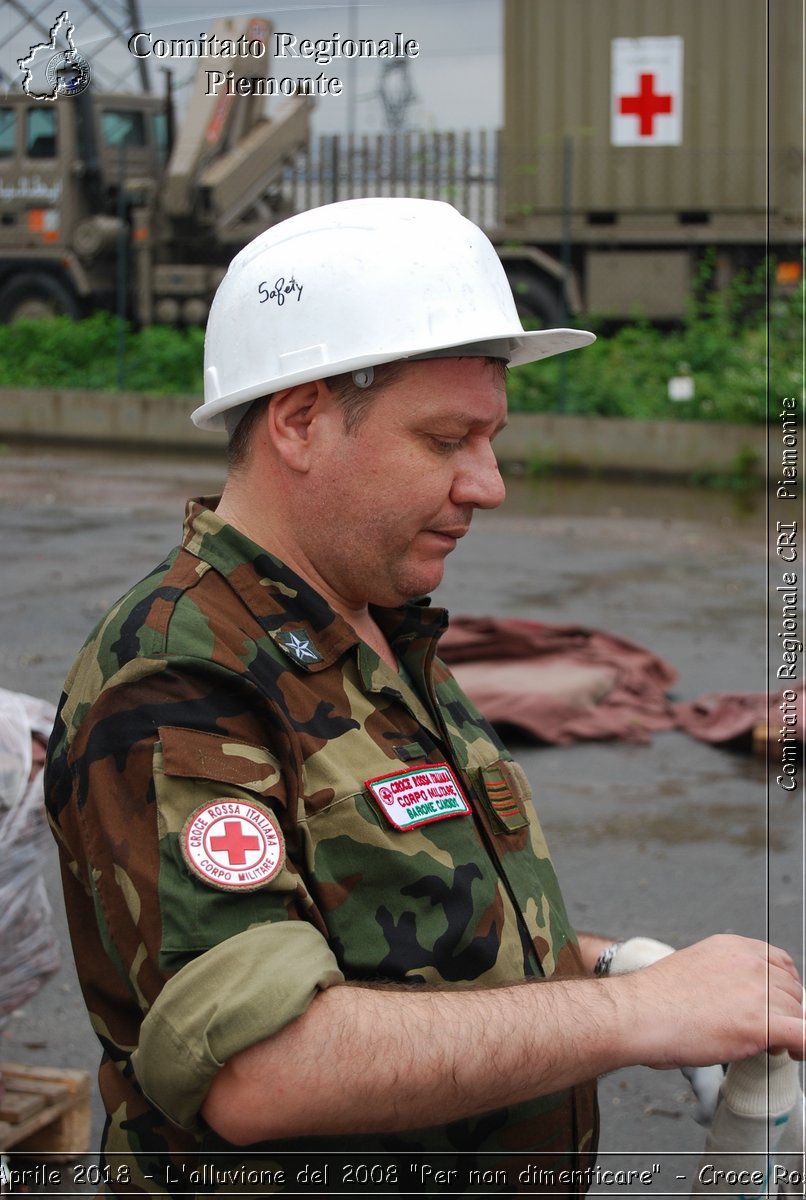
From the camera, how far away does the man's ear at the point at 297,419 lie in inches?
73.4

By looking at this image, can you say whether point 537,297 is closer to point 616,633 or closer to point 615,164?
point 615,164

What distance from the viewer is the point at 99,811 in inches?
63.1

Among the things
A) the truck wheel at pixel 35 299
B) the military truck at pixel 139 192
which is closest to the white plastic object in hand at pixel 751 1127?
the military truck at pixel 139 192

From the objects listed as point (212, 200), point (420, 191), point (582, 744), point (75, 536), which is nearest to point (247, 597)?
point (582, 744)

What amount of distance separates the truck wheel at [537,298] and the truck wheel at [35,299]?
19.1 feet

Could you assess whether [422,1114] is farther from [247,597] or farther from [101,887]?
[247,597]

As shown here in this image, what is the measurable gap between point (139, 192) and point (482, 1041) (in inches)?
718

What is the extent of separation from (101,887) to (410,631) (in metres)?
0.68

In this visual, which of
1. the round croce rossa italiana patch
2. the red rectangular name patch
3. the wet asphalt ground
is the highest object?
the round croce rossa italiana patch

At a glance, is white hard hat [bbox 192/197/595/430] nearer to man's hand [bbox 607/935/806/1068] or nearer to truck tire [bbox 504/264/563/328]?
man's hand [bbox 607/935/806/1068]

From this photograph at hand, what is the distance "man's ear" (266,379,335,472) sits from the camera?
1864 mm

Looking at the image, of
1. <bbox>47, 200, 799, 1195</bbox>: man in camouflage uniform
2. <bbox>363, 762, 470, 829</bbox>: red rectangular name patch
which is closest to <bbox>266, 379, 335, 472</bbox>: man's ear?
<bbox>47, 200, 799, 1195</bbox>: man in camouflage uniform

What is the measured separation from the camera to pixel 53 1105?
123 inches

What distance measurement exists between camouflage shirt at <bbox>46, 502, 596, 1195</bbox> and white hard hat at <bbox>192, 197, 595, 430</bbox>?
213 mm
